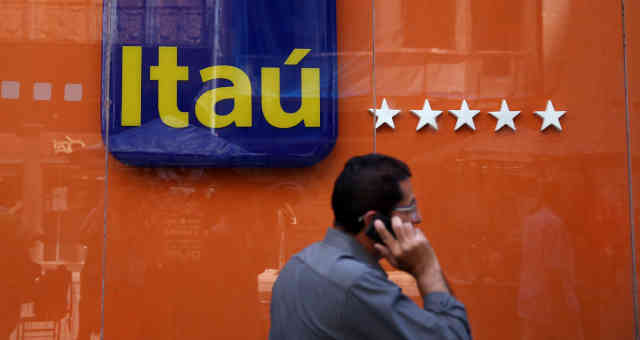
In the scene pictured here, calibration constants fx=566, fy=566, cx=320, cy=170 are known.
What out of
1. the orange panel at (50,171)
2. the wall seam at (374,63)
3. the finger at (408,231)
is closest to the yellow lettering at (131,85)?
the orange panel at (50,171)

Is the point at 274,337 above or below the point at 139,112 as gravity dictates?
below

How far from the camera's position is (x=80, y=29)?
14.5 ft

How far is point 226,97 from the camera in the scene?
4312 mm

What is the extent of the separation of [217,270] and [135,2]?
215 centimetres

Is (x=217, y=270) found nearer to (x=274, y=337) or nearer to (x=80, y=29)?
(x=80, y=29)

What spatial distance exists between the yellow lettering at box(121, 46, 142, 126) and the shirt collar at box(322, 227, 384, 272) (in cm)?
273

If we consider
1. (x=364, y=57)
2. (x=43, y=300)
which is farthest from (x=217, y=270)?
(x=364, y=57)

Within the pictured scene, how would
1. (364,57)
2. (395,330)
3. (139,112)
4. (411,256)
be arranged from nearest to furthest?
(395,330) → (411,256) → (139,112) → (364,57)

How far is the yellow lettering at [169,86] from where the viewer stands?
4.27 meters

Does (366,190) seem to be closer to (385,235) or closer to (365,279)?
(385,235)

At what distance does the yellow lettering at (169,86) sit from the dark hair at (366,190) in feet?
8.47

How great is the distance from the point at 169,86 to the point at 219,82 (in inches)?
14.8

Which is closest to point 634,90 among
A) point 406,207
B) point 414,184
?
point 414,184

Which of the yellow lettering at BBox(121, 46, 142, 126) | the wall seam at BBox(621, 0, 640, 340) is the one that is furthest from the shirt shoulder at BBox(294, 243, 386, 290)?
the wall seam at BBox(621, 0, 640, 340)
